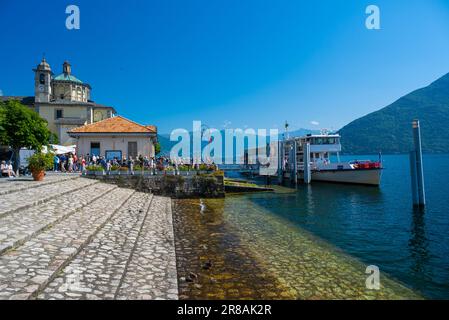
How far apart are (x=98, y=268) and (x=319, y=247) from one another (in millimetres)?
7877

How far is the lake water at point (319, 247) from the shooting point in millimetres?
7639

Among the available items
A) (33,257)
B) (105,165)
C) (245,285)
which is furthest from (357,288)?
(105,165)

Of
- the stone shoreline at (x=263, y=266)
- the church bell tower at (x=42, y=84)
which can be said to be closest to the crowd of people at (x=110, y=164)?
the stone shoreline at (x=263, y=266)

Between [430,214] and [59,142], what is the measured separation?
51440 millimetres

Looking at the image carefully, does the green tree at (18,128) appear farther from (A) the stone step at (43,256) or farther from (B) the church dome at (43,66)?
(B) the church dome at (43,66)

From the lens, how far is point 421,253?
36.6 feet

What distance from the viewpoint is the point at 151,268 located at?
293 inches

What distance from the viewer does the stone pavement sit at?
5.41 meters

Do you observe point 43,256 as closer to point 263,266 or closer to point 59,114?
point 263,266

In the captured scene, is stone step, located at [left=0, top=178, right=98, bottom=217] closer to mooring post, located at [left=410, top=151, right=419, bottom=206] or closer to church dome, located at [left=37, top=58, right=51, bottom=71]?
mooring post, located at [left=410, top=151, right=419, bottom=206]

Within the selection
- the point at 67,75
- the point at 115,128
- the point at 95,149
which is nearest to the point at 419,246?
the point at 115,128

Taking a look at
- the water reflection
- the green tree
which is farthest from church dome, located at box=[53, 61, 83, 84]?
the water reflection

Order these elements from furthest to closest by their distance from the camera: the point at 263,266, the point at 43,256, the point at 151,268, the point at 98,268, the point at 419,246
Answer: the point at 419,246 → the point at 263,266 → the point at 151,268 → the point at 98,268 → the point at 43,256
